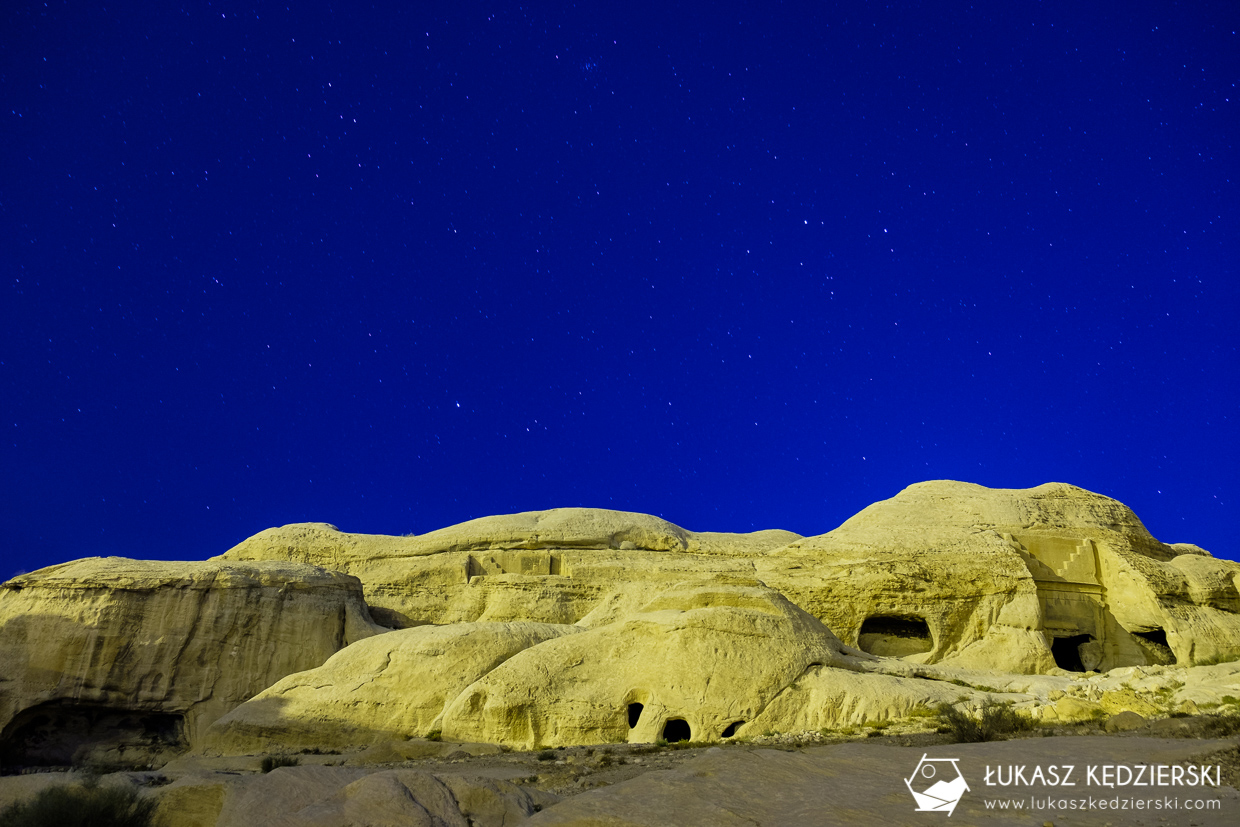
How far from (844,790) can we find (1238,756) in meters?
3.24

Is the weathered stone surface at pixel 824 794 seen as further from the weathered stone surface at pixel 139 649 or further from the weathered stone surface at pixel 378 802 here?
the weathered stone surface at pixel 139 649

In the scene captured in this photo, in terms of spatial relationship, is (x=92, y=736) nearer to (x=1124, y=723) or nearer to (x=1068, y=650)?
(x=1124, y=723)

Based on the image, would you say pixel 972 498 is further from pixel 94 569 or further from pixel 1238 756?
pixel 94 569

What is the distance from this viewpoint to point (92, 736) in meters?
23.8

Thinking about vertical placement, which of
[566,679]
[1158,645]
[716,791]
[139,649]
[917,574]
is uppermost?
[917,574]

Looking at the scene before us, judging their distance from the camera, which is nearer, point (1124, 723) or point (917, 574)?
point (1124, 723)

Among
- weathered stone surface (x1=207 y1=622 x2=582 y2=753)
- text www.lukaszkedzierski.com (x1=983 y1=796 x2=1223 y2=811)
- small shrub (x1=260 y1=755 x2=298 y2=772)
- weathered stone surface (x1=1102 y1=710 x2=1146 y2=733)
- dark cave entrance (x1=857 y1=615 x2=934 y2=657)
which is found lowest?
small shrub (x1=260 y1=755 x2=298 y2=772)

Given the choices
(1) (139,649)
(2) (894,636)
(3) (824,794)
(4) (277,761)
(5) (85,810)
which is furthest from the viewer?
(2) (894,636)

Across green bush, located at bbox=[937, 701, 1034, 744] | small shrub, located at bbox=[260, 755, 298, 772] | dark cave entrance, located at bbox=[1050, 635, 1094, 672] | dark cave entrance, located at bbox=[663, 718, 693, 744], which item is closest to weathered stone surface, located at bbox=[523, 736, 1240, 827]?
A: green bush, located at bbox=[937, 701, 1034, 744]

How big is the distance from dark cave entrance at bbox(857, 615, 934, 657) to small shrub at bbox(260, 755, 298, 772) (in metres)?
17.1

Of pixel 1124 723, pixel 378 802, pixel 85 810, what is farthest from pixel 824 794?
pixel 1124 723

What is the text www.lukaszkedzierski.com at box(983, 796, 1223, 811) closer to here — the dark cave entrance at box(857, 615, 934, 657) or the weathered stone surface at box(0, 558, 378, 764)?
the dark cave entrance at box(857, 615, 934, 657)

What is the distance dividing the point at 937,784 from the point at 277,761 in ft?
42.4

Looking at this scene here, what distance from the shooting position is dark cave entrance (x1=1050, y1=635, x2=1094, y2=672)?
1041 inches
